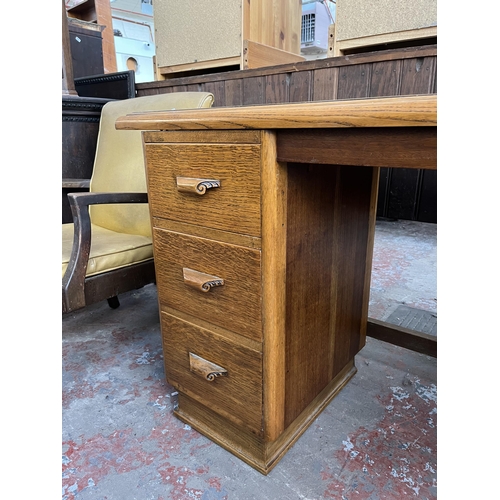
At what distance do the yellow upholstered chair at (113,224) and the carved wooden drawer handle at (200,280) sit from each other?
0.40 m

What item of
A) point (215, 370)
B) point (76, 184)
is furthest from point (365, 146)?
point (76, 184)

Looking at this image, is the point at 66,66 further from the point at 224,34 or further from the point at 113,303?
the point at 113,303

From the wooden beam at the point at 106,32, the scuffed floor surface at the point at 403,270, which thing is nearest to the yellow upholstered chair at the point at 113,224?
the scuffed floor surface at the point at 403,270

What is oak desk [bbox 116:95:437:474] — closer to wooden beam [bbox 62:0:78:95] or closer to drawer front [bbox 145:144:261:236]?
drawer front [bbox 145:144:261:236]

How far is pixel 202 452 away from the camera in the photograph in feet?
3.52

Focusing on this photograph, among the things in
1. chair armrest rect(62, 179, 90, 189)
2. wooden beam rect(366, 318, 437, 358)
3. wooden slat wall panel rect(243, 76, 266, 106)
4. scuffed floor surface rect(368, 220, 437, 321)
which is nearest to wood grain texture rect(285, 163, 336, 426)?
wooden beam rect(366, 318, 437, 358)

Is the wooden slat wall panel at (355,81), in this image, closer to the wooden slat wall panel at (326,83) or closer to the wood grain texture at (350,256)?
the wooden slat wall panel at (326,83)

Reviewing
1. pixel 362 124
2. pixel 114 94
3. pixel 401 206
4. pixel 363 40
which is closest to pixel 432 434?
pixel 362 124

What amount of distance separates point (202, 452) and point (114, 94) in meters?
2.09

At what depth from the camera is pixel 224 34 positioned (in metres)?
1.87

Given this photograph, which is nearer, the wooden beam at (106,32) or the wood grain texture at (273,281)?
the wood grain texture at (273,281)

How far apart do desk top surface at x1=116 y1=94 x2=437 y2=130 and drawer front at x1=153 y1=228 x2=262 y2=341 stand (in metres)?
0.26

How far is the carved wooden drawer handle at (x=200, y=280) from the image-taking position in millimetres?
905

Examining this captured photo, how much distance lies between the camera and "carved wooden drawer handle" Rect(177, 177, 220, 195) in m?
0.84
